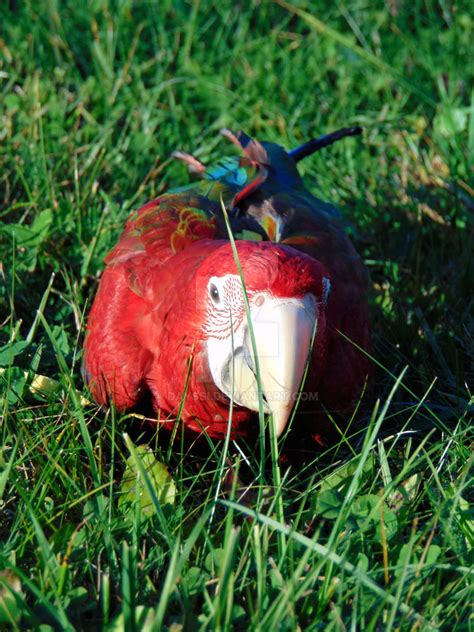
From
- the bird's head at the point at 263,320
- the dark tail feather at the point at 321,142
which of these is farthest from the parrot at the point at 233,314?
the dark tail feather at the point at 321,142

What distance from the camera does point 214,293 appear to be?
1.88 m

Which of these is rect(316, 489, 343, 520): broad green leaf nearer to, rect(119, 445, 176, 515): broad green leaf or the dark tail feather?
rect(119, 445, 176, 515): broad green leaf

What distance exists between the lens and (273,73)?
12.4 ft

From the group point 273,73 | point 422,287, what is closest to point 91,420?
point 422,287

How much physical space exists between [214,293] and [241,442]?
48 centimetres

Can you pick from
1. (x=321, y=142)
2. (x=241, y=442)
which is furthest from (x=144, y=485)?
(x=321, y=142)

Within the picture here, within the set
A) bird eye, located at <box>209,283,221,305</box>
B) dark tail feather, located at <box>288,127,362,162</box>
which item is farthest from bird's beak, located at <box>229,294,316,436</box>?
dark tail feather, located at <box>288,127,362,162</box>

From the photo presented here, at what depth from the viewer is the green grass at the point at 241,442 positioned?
1553 millimetres

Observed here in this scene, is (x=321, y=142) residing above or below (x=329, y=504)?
above

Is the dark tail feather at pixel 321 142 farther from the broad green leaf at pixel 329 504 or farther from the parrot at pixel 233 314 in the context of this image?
the broad green leaf at pixel 329 504

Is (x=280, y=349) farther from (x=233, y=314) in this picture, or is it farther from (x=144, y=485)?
(x=144, y=485)

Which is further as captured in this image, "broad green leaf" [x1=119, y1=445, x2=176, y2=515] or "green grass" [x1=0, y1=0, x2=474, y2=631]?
"broad green leaf" [x1=119, y1=445, x2=176, y2=515]

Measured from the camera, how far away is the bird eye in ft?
6.12

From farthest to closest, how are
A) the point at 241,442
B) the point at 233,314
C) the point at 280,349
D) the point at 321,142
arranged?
the point at 321,142 < the point at 241,442 < the point at 233,314 < the point at 280,349
